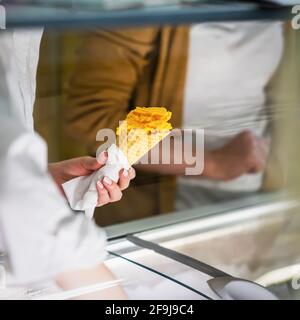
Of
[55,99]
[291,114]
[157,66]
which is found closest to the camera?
[55,99]

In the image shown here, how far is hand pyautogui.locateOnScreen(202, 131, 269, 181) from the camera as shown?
994 mm

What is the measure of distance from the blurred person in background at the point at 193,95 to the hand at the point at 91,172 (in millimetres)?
29

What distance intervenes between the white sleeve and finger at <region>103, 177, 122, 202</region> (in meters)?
0.09

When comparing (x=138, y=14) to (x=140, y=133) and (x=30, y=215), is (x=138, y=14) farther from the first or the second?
(x=30, y=215)

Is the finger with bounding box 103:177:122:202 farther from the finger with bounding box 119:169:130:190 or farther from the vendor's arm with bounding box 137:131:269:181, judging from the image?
the vendor's arm with bounding box 137:131:269:181

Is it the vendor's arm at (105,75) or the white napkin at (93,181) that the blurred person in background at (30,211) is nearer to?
the white napkin at (93,181)

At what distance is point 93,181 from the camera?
58 cm

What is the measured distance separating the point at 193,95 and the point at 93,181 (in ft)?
1.77

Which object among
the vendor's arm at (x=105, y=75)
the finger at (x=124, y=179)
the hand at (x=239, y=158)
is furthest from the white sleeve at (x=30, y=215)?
the hand at (x=239, y=158)

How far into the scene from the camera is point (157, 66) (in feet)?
3.24

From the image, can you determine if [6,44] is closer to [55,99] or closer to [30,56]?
[30,56]

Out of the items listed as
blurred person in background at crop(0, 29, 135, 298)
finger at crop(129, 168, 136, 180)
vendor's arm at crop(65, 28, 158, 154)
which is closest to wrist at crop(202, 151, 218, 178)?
vendor's arm at crop(65, 28, 158, 154)

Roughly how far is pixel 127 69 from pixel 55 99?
0.40 feet
